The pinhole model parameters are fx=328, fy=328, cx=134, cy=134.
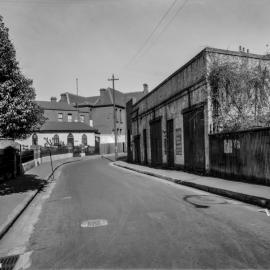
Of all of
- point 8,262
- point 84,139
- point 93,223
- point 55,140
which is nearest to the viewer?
point 8,262

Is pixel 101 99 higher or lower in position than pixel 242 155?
higher

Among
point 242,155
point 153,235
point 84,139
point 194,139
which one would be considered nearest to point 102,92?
point 84,139

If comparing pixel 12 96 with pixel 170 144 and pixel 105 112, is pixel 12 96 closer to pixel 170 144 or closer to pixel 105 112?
pixel 170 144

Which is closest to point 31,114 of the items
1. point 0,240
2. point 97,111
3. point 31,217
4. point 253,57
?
point 31,217

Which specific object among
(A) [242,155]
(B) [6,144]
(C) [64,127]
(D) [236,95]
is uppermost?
(C) [64,127]

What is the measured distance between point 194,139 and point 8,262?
1301 centimetres

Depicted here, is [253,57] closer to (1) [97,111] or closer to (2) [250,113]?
Result: (2) [250,113]

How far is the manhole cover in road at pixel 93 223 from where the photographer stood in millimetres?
6992

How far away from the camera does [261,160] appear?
11.5m

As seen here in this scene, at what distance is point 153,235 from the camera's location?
19.5 feet

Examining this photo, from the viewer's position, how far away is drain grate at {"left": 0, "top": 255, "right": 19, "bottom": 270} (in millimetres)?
4848

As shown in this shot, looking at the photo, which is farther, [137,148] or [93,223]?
[137,148]

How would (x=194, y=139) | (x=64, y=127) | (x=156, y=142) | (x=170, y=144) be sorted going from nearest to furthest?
(x=194, y=139) < (x=170, y=144) < (x=156, y=142) < (x=64, y=127)

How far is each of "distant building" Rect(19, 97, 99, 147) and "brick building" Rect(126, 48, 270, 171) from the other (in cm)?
3101
